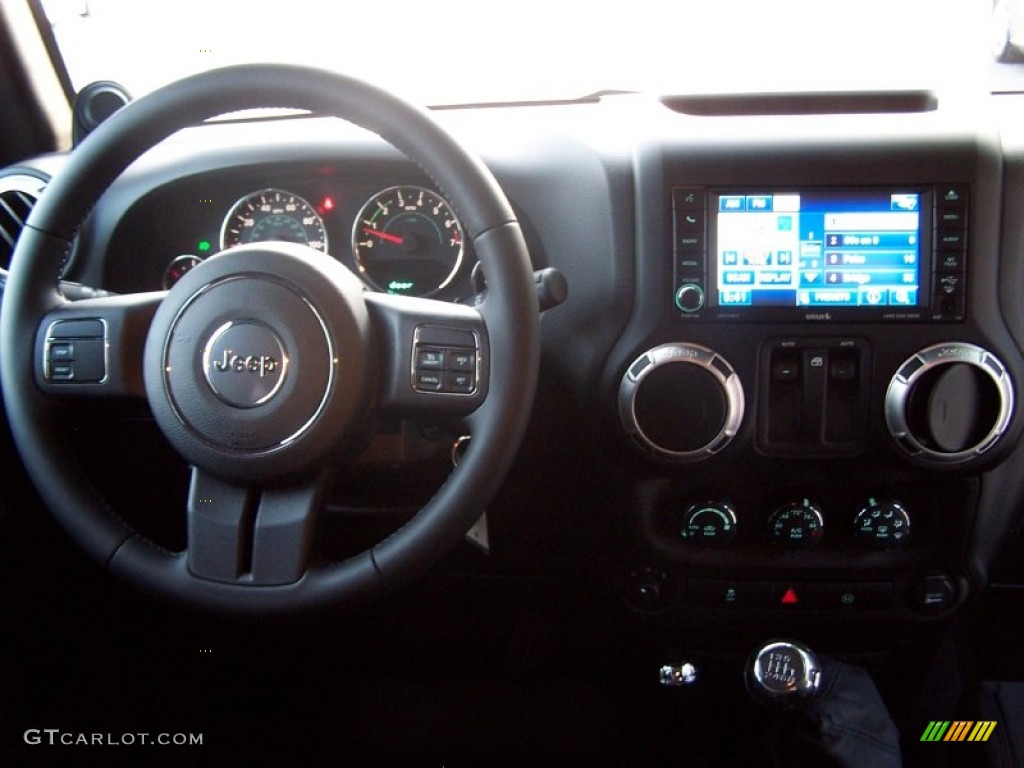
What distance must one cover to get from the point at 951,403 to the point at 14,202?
137 cm

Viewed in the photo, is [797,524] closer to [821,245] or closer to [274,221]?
[821,245]

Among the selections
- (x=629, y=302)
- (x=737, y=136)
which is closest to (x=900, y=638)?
(x=629, y=302)

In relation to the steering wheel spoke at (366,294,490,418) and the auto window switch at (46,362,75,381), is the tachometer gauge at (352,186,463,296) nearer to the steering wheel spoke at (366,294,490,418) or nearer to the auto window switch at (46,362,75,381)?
the steering wheel spoke at (366,294,490,418)

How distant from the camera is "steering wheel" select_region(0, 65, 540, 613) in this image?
1.01 meters

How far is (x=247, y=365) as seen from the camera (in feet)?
3.32

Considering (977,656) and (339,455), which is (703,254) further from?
(977,656)

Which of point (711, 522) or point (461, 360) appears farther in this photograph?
point (711, 522)

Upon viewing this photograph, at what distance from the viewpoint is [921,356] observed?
4.16 feet

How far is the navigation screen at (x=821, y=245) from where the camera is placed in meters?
1.27

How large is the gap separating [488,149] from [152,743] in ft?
3.76
